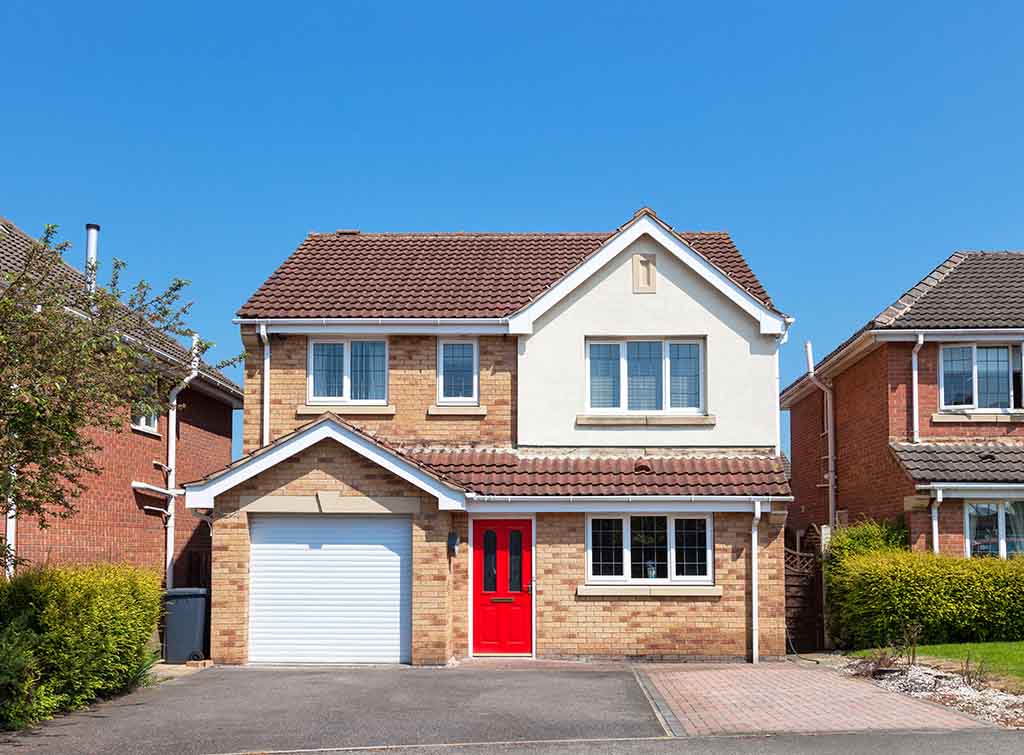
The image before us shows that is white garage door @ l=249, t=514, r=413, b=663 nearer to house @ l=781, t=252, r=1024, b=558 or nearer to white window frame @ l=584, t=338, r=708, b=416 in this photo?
white window frame @ l=584, t=338, r=708, b=416

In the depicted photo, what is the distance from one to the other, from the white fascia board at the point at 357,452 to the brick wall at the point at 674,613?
7.53ft

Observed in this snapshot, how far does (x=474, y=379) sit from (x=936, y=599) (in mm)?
8781

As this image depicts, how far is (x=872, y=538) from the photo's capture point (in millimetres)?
21078

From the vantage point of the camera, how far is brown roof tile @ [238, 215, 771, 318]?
2105 centimetres

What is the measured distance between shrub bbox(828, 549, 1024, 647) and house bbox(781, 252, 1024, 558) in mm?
1325

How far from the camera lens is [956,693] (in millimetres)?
14180

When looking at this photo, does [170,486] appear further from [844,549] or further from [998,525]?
[998,525]

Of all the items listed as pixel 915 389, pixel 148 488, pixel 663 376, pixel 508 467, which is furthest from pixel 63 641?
pixel 915 389

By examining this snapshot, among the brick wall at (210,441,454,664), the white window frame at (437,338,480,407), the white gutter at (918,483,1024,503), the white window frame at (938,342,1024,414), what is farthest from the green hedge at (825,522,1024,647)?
the white window frame at (437,338,480,407)

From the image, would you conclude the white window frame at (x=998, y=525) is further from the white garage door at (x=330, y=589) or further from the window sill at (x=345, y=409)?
the window sill at (x=345, y=409)

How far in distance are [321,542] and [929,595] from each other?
10.2 m

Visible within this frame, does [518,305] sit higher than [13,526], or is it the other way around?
[518,305]

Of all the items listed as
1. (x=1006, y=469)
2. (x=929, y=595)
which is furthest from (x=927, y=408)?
(x=929, y=595)

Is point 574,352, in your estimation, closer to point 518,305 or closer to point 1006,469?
point 518,305
